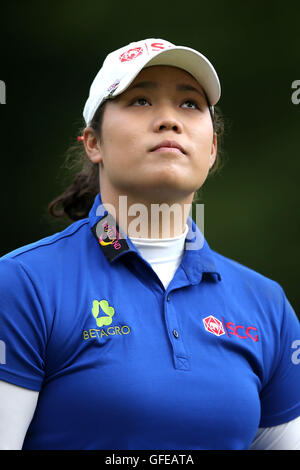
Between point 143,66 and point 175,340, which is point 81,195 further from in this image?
point 175,340

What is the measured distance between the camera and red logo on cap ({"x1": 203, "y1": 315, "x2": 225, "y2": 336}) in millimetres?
1416

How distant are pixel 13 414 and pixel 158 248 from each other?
482 millimetres

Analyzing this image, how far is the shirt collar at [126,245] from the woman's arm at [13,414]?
1.11ft

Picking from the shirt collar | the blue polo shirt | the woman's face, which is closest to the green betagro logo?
the blue polo shirt

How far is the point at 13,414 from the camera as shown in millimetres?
1251

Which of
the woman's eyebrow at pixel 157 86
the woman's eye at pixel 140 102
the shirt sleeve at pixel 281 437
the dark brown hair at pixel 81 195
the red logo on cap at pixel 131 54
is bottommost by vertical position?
the shirt sleeve at pixel 281 437

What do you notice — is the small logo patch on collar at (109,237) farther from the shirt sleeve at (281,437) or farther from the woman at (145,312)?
the shirt sleeve at (281,437)

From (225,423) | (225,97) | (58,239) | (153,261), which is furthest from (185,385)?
(225,97)

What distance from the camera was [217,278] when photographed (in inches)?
61.0

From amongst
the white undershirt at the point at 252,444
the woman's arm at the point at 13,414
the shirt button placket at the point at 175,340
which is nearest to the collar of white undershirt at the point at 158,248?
the white undershirt at the point at 252,444

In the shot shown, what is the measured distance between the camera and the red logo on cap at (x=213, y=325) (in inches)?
55.8

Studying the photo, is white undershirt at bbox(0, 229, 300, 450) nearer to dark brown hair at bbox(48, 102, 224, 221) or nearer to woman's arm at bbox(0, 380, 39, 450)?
woman's arm at bbox(0, 380, 39, 450)

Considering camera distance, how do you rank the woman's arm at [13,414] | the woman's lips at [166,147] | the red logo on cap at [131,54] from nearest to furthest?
the woman's arm at [13,414]
the woman's lips at [166,147]
the red logo on cap at [131,54]

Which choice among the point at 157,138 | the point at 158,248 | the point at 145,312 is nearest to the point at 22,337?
the point at 145,312
